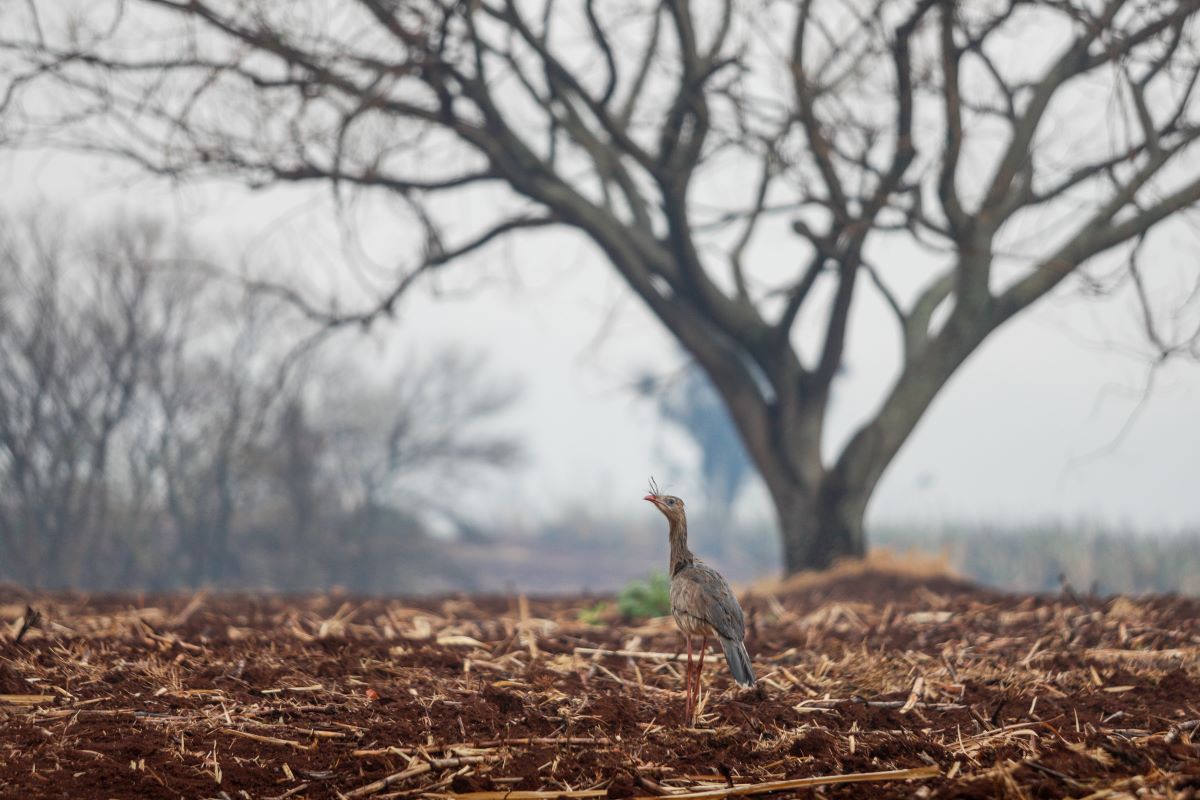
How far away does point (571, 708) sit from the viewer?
12.7 feet

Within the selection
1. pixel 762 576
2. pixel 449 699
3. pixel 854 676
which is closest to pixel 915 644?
pixel 854 676

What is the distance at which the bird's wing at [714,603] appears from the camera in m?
3.61

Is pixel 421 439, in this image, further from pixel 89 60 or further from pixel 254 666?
pixel 254 666

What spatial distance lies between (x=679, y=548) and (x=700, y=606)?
386mm

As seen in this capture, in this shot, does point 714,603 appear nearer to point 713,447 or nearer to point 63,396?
point 63,396

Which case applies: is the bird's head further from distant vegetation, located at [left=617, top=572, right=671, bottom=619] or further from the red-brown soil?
distant vegetation, located at [left=617, top=572, right=671, bottom=619]

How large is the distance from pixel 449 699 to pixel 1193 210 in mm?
7459

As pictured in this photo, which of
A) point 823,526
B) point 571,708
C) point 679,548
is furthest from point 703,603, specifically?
point 823,526

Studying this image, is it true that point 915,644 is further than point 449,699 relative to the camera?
Yes

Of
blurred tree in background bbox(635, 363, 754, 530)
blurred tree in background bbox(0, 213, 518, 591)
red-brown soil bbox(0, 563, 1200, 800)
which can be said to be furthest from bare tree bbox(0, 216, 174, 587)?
blurred tree in background bbox(635, 363, 754, 530)

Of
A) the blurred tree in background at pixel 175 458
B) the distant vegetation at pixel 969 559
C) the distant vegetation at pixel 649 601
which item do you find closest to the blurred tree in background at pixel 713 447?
the distant vegetation at pixel 969 559

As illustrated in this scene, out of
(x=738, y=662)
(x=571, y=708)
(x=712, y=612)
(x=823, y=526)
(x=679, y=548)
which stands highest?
(x=823, y=526)

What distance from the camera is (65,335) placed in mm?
13258

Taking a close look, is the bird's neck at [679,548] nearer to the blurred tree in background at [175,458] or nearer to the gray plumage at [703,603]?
the gray plumage at [703,603]
